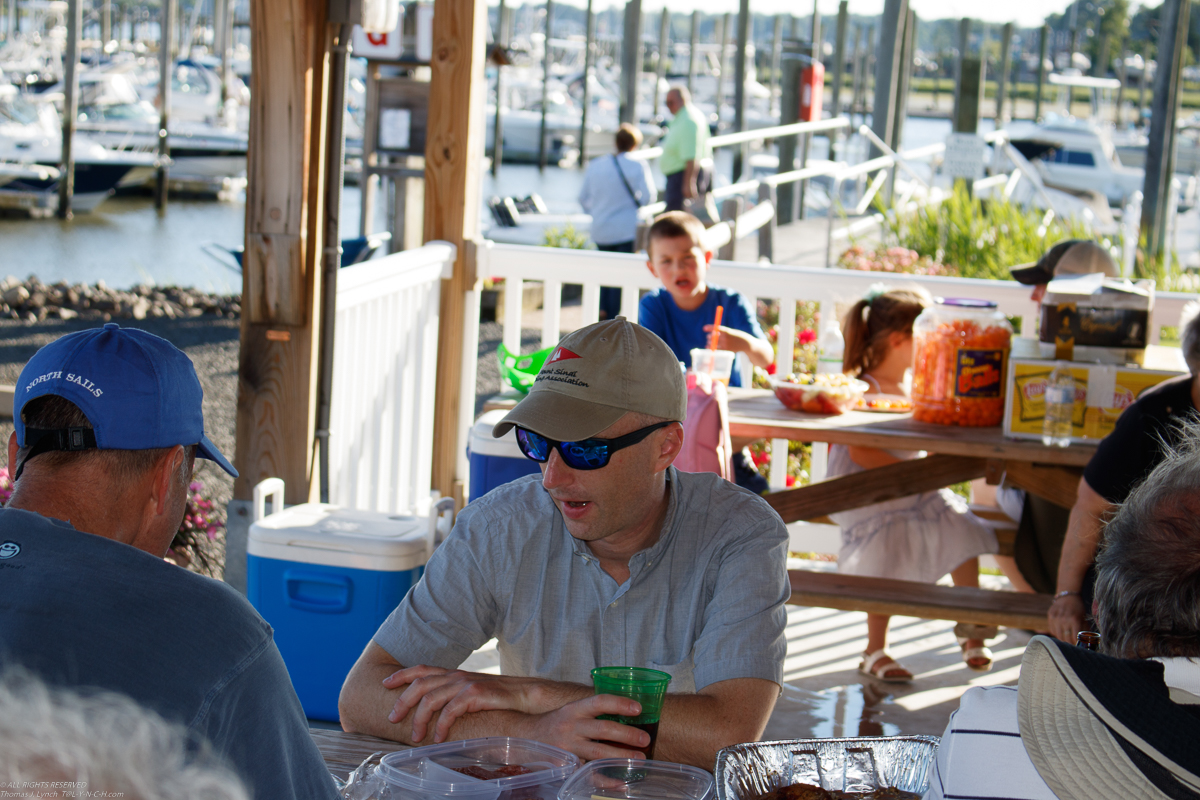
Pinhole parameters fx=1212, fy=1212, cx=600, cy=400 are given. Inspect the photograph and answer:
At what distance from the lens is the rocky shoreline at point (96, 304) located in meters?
11.2

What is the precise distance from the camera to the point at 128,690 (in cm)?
112

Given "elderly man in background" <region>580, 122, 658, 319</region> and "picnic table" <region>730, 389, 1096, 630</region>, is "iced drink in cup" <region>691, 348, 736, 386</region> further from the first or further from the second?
"elderly man in background" <region>580, 122, 658, 319</region>

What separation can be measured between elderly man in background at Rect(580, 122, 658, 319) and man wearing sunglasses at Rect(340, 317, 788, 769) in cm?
751

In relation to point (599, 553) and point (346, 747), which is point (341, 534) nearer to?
point (599, 553)

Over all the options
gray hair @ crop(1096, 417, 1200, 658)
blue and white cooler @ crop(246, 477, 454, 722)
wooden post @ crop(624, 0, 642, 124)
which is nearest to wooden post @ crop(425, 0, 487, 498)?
blue and white cooler @ crop(246, 477, 454, 722)

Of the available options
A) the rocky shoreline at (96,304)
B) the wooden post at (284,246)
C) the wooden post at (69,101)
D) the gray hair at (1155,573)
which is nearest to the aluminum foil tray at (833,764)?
the gray hair at (1155,573)

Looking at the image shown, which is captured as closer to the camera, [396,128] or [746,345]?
[746,345]

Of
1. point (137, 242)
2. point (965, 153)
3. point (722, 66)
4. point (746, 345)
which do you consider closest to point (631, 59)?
point (137, 242)

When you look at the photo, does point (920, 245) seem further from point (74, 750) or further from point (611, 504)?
point (74, 750)

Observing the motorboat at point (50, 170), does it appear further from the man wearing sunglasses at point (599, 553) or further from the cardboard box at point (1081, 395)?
the man wearing sunglasses at point (599, 553)

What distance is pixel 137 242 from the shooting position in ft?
68.0

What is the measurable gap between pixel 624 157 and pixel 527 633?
792 centimetres

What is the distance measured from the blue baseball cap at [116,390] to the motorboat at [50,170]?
22.5m

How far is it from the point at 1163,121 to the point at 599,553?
8.07 meters
